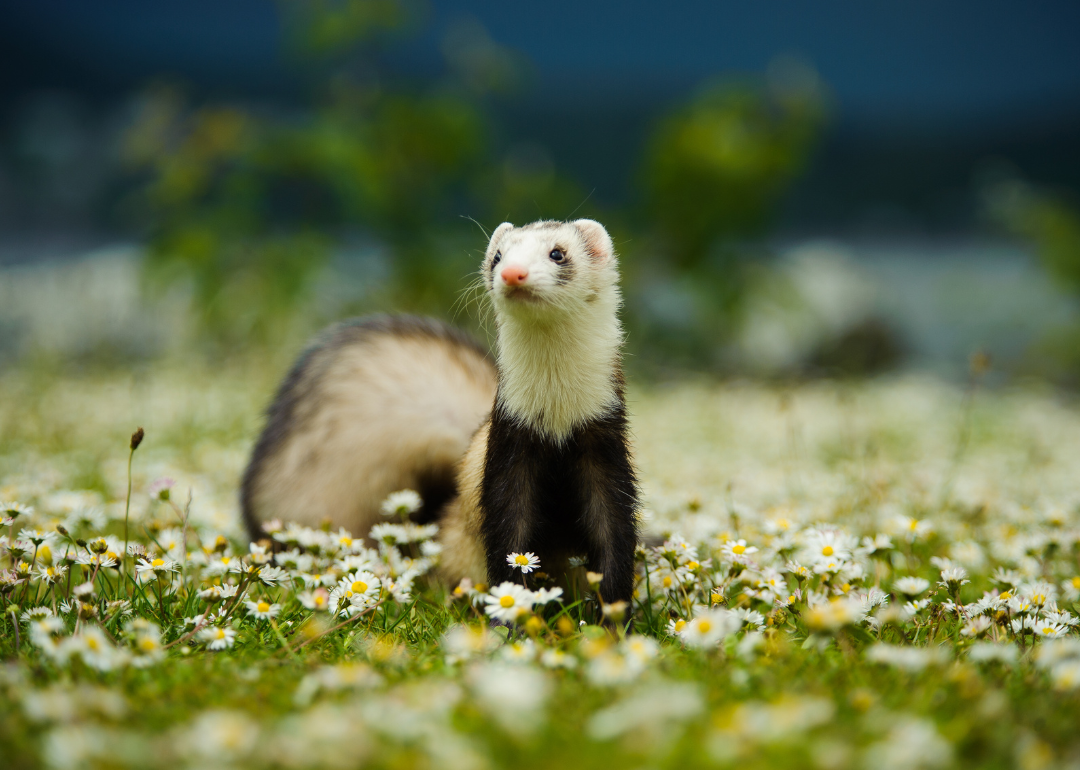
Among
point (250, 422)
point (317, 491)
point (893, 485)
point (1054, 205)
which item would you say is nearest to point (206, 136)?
point (250, 422)

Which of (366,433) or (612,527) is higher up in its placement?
(366,433)

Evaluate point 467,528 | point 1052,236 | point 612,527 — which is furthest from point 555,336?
point 1052,236

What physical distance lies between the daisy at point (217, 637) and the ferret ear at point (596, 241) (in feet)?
4.50

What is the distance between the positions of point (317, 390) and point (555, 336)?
1.26m

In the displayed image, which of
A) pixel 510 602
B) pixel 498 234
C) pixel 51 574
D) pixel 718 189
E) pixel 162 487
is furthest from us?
pixel 718 189

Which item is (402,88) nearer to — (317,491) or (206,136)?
(206,136)

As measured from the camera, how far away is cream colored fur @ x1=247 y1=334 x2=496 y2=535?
9.37 ft

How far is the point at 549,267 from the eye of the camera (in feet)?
6.97

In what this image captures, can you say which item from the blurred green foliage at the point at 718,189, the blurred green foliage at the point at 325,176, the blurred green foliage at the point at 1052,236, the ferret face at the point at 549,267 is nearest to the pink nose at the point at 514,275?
the ferret face at the point at 549,267

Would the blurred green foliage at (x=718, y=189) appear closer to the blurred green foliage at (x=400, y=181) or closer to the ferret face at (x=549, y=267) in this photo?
the blurred green foliage at (x=400, y=181)

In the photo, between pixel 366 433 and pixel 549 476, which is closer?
pixel 549 476

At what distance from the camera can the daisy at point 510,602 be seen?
1724mm

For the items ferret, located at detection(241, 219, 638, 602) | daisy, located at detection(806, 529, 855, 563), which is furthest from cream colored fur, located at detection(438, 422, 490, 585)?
daisy, located at detection(806, 529, 855, 563)

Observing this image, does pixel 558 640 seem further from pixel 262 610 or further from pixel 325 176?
pixel 325 176
